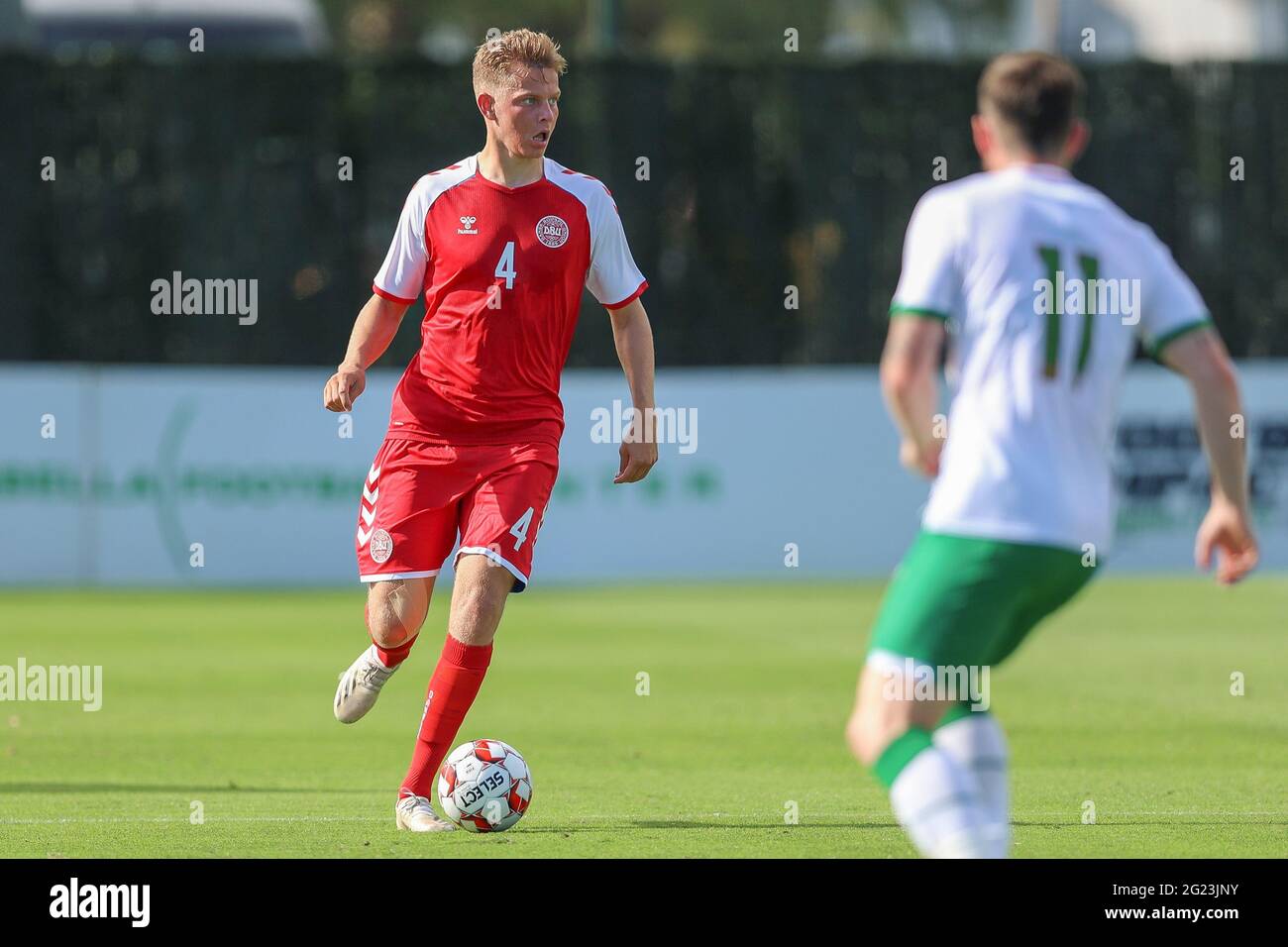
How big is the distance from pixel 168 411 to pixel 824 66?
317 inches

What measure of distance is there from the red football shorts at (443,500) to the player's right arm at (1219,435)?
9.70 feet

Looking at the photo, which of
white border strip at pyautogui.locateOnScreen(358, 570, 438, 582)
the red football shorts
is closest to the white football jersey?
the red football shorts

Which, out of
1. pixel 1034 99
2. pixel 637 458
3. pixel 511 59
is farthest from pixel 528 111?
pixel 1034 99

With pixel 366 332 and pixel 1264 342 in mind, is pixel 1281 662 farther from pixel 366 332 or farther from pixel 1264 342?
pixel 1264 342

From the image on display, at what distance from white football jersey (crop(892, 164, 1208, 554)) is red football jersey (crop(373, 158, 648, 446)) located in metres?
2.70

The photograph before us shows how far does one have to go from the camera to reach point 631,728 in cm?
1101

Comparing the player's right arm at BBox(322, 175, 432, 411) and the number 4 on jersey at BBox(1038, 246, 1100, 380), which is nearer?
the number 4 on jersey at BBox(1038, 246, 1100, 380)

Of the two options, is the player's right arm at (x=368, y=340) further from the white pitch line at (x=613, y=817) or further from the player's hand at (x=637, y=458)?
the white pitch line at (x=613, y=817)

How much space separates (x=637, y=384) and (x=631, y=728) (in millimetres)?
3628

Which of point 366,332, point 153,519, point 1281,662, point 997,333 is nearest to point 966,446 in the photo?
point 997,333

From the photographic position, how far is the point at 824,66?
22.8 meters

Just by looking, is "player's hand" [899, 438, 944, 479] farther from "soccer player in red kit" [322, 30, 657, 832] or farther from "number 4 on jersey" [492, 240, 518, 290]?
"number 4 on jersey" [492, 240, 518, 290]

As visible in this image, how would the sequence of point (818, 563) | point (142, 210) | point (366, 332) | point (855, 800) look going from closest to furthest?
1. point (366, 332)
2. point (855, 800)
3. point (818, 563)
4. point (142, 210)

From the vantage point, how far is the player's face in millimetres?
A: 7355
